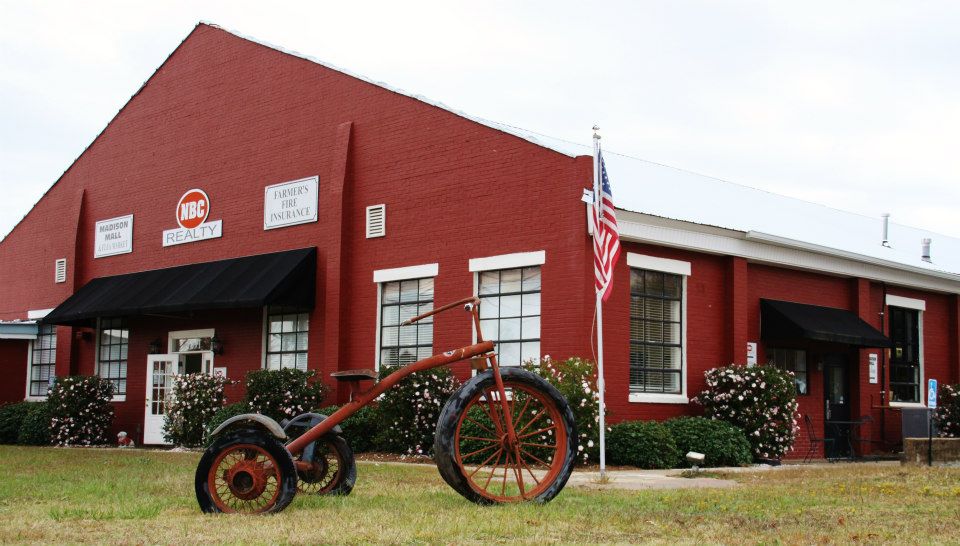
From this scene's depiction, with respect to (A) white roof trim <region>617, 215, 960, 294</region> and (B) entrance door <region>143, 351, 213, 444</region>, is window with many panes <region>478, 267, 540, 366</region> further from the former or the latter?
(B) entrance door <region>143, 351, 213, 444</region>

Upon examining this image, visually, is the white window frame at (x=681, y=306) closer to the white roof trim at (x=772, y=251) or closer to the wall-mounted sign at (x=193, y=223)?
the white roof trim at (x=772, y=251)

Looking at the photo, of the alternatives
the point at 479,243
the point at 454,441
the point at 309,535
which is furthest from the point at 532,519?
the point at 479,243

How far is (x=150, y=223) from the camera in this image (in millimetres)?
24812

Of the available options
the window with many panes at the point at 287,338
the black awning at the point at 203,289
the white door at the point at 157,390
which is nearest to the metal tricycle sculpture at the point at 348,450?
the black awning at the point at 203,289

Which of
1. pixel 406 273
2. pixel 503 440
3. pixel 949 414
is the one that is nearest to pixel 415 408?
pixel 406 273

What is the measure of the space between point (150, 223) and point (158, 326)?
244 cm

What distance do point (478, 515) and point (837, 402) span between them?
15003mm

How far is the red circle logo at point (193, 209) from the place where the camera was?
77.0 feet

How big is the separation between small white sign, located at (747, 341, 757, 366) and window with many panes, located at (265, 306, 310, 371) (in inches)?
315

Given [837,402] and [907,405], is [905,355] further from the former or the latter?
[837,402]

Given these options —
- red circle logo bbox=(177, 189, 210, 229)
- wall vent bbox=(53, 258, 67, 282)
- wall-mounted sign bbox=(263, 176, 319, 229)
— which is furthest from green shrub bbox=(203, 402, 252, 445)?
wall vent bbox=(53, 258, 67, 282)

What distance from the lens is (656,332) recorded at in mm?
17969

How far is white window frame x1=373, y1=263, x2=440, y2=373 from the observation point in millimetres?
18812

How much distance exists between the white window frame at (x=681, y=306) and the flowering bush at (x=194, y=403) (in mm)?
8263
